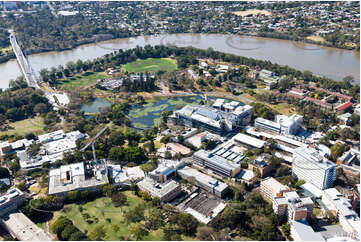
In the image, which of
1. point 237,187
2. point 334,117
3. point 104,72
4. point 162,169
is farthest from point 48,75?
point 334,117

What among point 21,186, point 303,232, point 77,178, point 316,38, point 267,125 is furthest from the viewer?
point 316,38

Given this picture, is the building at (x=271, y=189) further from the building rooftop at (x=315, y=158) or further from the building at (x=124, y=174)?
the building at (x=124, y=174)

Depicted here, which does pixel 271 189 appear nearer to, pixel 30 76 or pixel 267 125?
pixel 267 125

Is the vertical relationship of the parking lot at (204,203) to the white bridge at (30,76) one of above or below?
below

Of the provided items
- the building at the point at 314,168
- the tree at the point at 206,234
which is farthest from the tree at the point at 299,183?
the tree at the point at 206,234

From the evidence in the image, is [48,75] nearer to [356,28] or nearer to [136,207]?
[136,207]

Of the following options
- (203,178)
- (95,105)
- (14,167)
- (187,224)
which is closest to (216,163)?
(203,178)

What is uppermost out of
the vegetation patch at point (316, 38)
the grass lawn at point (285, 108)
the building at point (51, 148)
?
the vegetation patch at point (316, 38)
